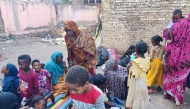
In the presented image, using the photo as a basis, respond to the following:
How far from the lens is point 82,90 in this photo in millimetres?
1837

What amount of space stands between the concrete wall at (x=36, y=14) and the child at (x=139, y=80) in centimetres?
1454

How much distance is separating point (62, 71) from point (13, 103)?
1892 mm

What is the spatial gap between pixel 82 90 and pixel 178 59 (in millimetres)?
2691

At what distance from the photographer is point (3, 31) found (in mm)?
15070

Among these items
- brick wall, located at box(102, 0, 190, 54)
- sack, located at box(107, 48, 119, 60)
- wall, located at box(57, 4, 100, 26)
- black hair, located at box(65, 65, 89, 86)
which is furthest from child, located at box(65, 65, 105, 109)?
wall, located at box(57, 4, 100, 26)

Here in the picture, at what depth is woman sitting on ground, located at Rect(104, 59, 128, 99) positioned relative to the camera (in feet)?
13.1

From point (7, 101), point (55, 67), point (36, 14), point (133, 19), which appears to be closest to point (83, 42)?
point (55, 67)

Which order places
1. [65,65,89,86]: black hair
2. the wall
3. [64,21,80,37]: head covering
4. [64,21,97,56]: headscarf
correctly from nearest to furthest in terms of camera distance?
[65,65,89,86]: black hair, [64,21,80,37]: head covering, [64,21,97,56]: headscarf, the wall

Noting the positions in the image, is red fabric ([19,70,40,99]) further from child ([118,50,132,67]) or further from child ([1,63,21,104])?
child ([118,50,132,67])

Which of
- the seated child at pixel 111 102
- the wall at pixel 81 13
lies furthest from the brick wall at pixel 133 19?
the wall at pixel 81 13

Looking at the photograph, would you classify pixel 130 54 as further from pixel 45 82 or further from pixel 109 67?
pixel 45 82

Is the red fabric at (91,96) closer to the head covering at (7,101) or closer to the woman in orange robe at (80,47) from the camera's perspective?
the head covering at (7,101)

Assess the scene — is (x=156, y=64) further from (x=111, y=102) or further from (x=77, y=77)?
(x=77, y=77)

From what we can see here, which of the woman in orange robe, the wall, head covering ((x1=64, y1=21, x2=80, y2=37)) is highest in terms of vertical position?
the wall
